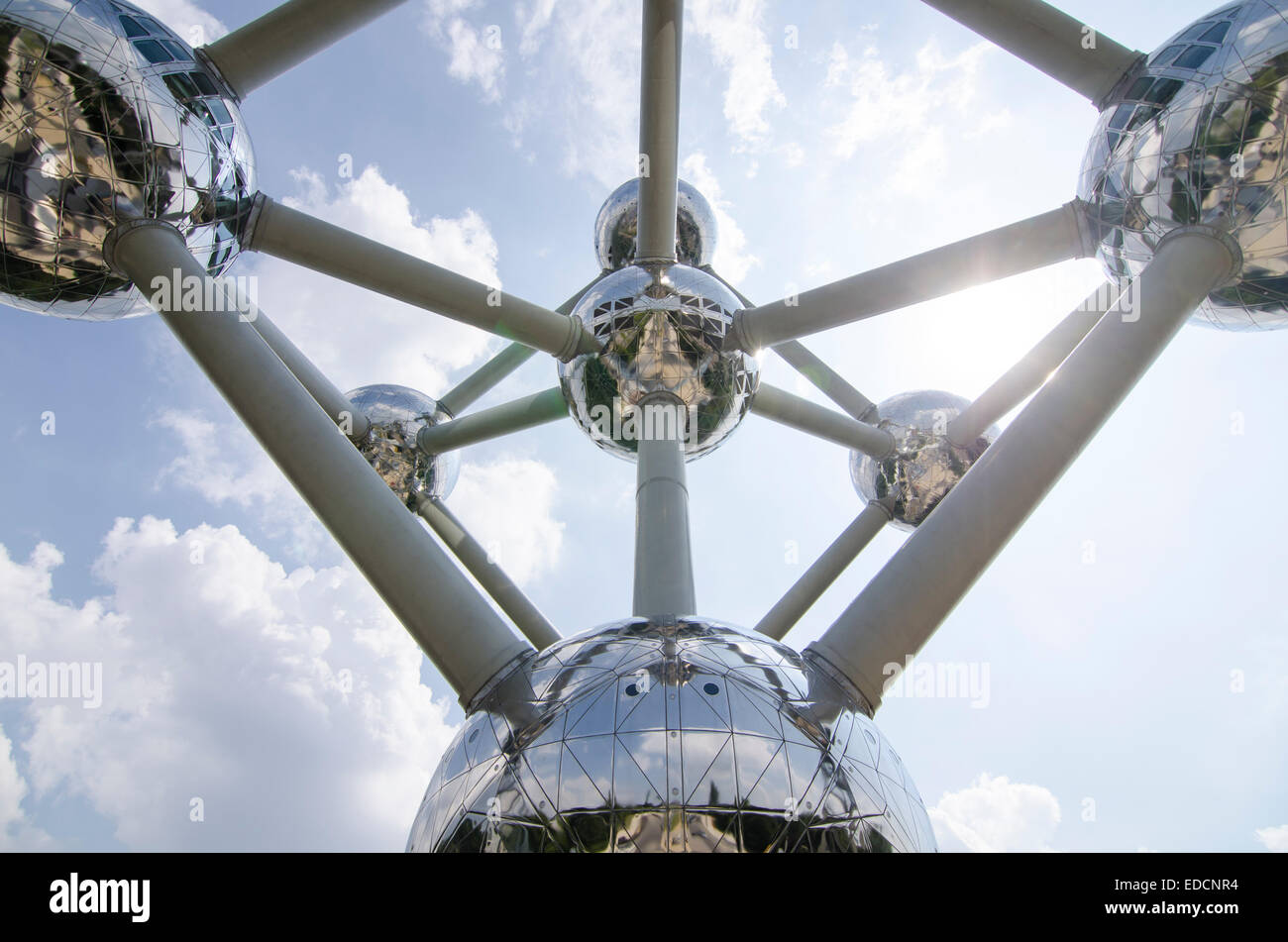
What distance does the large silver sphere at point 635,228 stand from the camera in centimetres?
1073

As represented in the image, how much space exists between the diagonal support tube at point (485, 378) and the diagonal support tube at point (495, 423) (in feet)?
3.21

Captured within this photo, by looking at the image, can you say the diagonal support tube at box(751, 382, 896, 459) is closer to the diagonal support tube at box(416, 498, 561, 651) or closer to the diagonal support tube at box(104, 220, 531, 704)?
the diagonal support tube at box(416, 498, 561, 651)

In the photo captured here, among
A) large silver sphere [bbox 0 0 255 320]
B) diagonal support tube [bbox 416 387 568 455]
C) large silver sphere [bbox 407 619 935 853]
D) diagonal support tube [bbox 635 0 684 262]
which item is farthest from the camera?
diagonal support tube [bbox 416 387 568 455]

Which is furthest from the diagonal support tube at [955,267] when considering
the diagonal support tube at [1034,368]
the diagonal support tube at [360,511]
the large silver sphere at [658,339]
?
the diagonal support tube at [360,511]

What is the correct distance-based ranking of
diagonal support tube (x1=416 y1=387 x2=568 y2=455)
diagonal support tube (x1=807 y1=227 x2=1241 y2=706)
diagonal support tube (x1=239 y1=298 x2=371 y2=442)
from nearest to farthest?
diagonal support tube (x1=807 y1=227 x2=1241 y2=706), diagonal support tube (x1=239 y1=298 x2=371 y2=442), diagonal support tube (x1=416 y1=387 x2=568 y2=455)

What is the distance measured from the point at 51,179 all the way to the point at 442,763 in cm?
455

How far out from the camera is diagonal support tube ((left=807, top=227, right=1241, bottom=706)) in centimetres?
389

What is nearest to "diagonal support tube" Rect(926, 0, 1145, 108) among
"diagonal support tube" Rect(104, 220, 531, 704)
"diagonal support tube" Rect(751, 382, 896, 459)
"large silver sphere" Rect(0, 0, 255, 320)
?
"diagonal support tube" Rect(751, 382, 896, 459)

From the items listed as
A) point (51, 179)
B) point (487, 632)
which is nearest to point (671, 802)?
point (487, 632)

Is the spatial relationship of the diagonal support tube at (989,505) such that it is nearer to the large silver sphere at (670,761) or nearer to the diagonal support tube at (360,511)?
the large silver sphere at (670,761)

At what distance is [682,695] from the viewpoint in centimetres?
358

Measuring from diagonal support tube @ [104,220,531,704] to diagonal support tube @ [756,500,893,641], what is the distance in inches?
165

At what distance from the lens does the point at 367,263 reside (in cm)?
611
